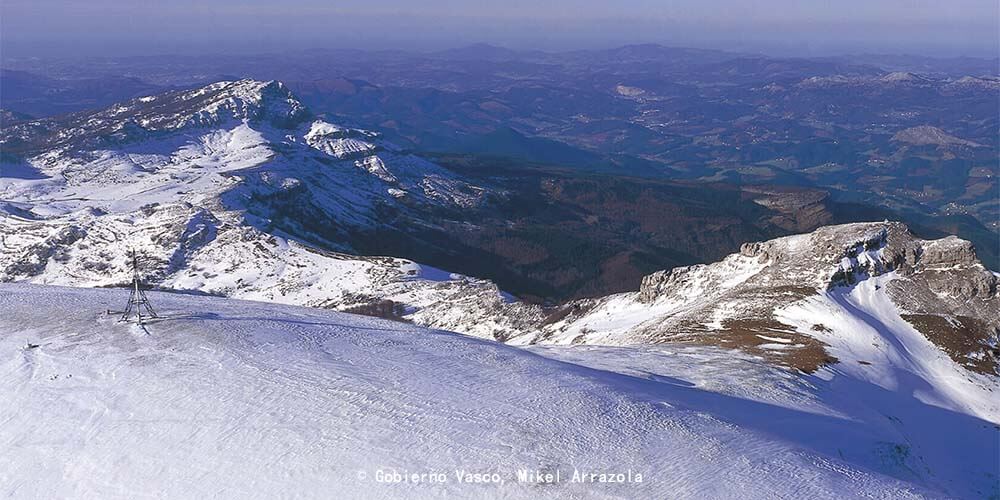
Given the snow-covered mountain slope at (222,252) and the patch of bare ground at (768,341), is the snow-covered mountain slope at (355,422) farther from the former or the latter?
the snow-covered mountain slope at (222,252)

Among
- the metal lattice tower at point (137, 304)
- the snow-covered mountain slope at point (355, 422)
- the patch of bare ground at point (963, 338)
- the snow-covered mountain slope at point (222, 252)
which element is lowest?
the snow-covered mountain slope at point (222, 252)

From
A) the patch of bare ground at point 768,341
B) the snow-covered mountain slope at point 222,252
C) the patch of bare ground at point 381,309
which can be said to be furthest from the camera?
the snow-covered mountain slope at point 222,252

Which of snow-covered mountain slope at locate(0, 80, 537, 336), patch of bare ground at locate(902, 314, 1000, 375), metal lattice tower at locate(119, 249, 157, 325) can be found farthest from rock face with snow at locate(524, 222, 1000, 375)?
metal lattice tower at locate(119, 249, 157, 325)

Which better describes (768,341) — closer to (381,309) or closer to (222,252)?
(381,309)

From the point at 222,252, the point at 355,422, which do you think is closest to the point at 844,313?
the point at 355,422

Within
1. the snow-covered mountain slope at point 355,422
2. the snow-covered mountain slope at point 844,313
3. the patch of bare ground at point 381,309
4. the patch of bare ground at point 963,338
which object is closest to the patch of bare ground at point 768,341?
the snow-covered mountain slope at point 844,313

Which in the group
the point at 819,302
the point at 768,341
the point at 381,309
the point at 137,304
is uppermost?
the point at 137,304

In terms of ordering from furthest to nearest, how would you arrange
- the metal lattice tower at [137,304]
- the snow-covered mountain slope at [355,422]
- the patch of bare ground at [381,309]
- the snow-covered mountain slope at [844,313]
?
the patch of bare ground at [381,309] → the snow-covered mountain slope at [844,313] → the metal lattice tower at [137,304] → the snow-covered mountain slope at [355,422]
